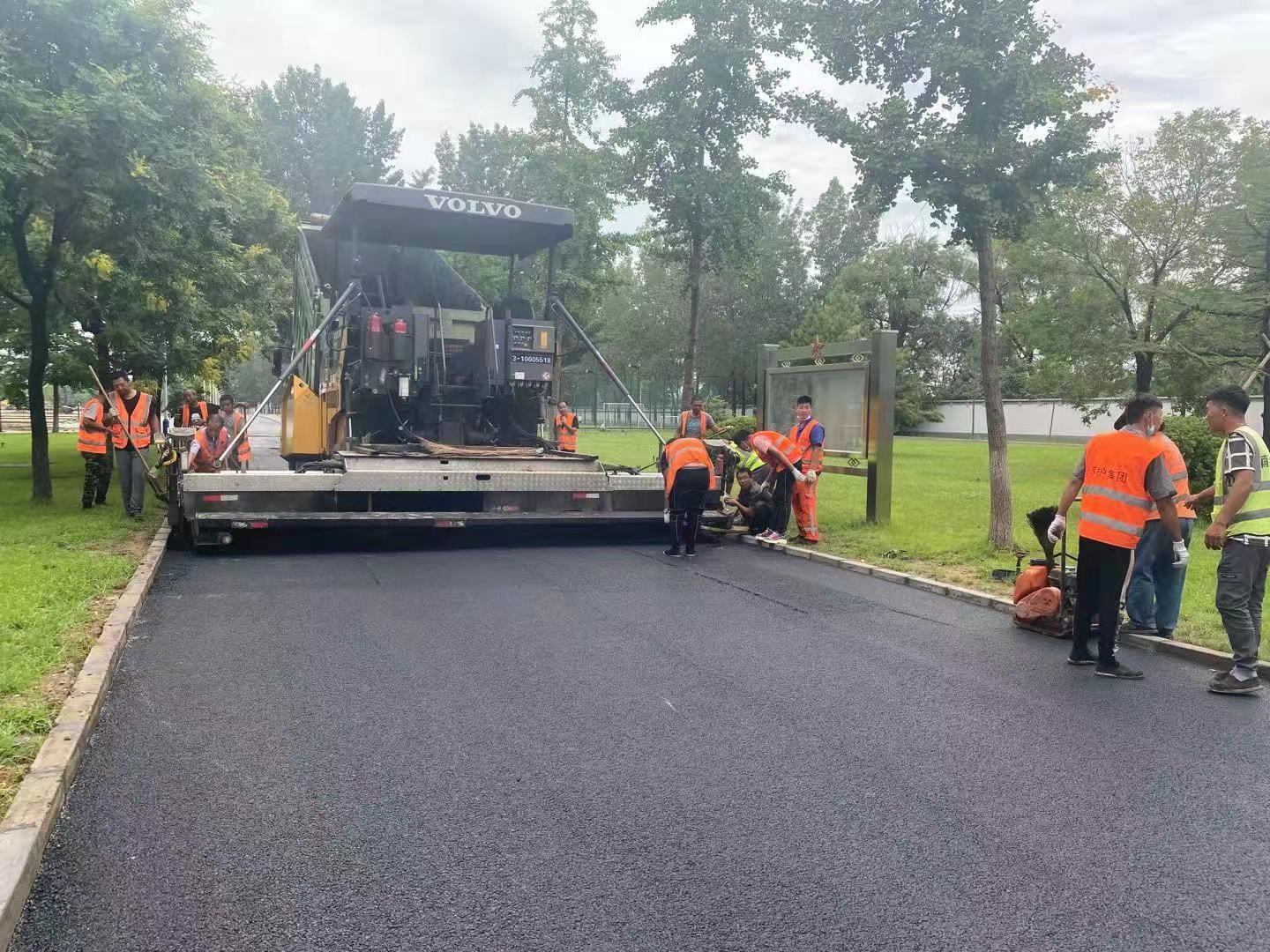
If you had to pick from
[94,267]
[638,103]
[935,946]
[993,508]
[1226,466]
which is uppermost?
[638,103]

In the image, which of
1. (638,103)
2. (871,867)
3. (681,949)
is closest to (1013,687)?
(871,867)

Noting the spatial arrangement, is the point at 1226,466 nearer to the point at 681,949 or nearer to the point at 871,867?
the point at 871,867

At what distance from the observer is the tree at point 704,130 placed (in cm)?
1778

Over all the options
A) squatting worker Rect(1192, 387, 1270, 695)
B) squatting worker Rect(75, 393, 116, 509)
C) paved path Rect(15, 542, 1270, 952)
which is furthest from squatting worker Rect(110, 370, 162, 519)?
squatting worker Rect(1192, 387, 1270, 695)

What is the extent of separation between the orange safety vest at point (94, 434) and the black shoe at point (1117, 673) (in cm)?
1102

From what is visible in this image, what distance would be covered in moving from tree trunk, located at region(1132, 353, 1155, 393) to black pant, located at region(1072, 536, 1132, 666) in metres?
17.5

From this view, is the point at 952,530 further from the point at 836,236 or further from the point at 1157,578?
the point at 836,236

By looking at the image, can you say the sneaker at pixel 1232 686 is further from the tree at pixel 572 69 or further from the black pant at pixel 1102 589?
the tree at pixel 572 69

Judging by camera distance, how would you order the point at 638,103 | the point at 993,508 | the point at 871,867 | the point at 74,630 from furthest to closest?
the point at 638,103 → the point at 993,508 → the point at 74,630 → the point at 871,867

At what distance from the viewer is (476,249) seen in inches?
456

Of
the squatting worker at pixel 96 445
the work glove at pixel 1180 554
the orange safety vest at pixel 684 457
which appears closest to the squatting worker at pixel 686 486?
the orange safety vest at pixel 684 457

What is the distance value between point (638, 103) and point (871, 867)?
58.5 feet

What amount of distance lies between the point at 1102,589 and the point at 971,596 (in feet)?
7.35

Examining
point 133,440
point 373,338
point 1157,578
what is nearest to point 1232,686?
point 1157,578
